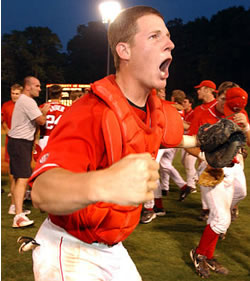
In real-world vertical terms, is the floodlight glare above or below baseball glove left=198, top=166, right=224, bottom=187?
above

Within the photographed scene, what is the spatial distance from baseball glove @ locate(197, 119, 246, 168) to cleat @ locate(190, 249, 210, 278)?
2.23 meters


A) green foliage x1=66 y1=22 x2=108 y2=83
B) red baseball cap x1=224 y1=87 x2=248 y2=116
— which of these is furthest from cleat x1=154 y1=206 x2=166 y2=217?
green foliage x1=66 y1=22 x2=108 y2=83

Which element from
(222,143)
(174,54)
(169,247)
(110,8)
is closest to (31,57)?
(174,54)

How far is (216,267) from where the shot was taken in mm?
4859

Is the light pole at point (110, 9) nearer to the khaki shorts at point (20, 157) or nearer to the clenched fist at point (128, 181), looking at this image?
the khaki shorts at point (20, 157)

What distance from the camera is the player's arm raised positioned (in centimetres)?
145

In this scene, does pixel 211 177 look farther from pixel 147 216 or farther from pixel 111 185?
pixel 111 185

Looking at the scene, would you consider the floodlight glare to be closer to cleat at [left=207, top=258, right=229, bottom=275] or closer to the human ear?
cleat at [left=207, top=258, right=229, bottom=275]

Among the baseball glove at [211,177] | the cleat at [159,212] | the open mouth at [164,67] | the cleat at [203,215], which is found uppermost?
the open mouth at [164,67]

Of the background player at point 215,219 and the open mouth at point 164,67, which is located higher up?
the open mouth at point 164,67

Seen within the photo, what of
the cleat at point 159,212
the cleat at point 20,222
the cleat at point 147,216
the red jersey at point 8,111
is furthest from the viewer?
the red jersey at point 8,111

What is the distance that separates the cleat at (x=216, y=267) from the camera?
190 inches

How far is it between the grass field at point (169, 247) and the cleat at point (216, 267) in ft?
0.18

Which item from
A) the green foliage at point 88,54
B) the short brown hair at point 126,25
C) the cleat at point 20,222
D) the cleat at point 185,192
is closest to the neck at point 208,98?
the cleat at point 185,192
